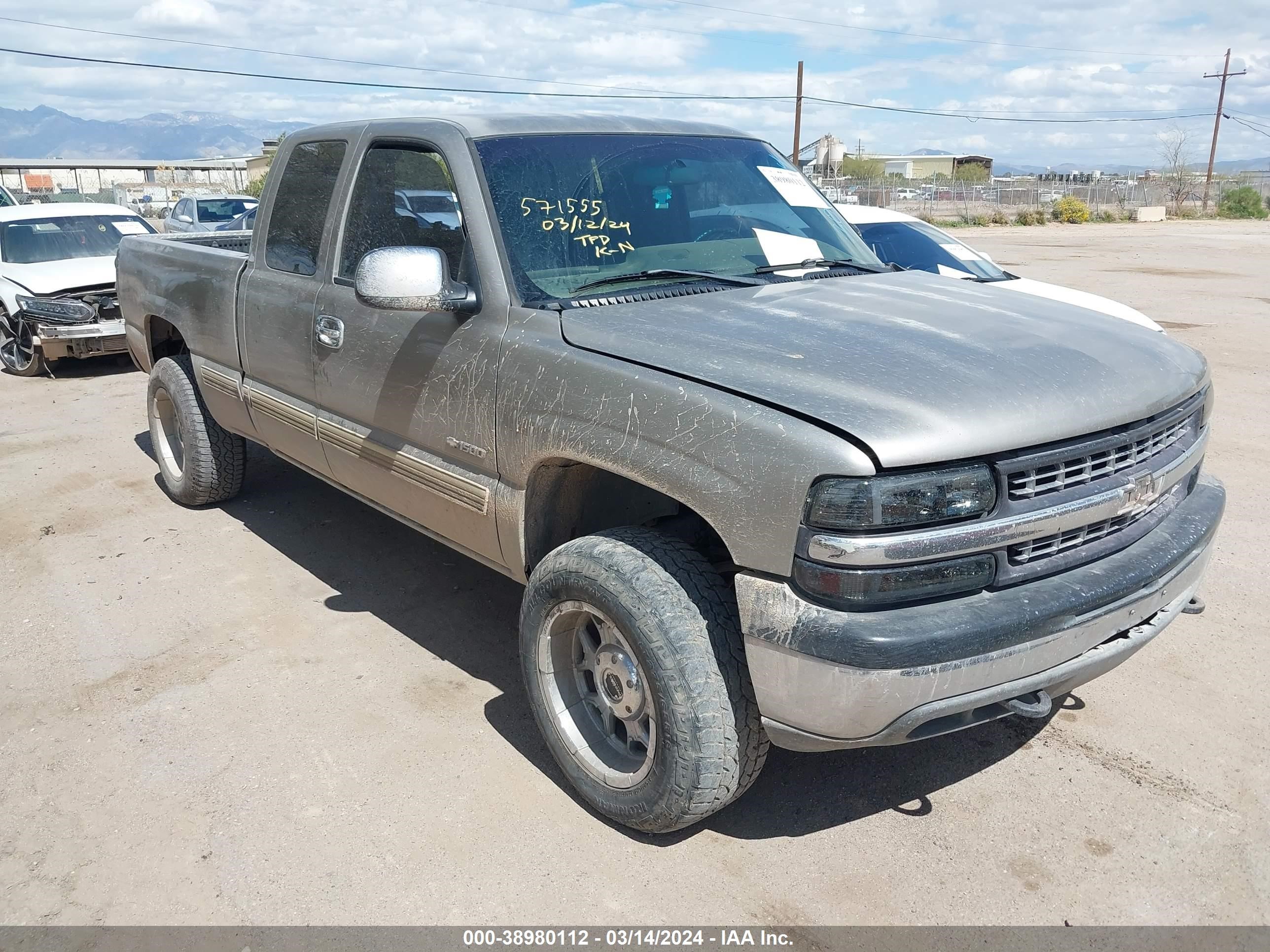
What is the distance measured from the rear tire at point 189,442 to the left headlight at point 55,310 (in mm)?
4496

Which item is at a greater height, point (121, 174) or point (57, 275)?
point (121, 174)

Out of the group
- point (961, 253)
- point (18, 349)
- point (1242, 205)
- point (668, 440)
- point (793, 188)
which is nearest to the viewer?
point (668, 440)

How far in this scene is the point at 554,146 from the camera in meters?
3.59

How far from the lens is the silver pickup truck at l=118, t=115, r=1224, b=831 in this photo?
94.8 inches

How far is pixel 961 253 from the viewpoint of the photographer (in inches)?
323

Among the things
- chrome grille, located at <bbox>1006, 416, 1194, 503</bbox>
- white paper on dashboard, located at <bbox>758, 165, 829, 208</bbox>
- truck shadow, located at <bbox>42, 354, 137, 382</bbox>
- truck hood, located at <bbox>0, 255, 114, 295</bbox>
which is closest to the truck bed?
white paper on dashboard, located at <bbox>758, 165, 829, 208</bbox>

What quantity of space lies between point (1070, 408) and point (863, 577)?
718 millimetres

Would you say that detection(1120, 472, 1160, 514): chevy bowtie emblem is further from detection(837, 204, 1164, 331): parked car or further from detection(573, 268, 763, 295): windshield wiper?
detection(837, 204, 1164, 331): parked car

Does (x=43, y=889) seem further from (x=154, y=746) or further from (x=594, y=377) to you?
(x=594, y=377)

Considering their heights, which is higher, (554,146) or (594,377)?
(554,146)

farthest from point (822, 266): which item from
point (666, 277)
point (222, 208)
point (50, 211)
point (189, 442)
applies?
point (222, 208)

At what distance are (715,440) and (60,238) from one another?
35.4 ft

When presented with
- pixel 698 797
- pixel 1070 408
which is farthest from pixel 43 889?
pixel 1070 408

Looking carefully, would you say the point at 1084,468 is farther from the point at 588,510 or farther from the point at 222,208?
the point at 222,208
